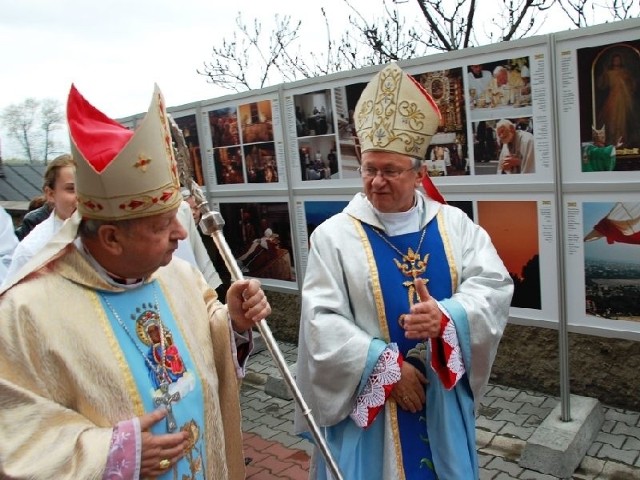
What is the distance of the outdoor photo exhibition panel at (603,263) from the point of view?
11.3 ft

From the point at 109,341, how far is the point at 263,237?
153 inches

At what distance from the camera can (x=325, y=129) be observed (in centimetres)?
477

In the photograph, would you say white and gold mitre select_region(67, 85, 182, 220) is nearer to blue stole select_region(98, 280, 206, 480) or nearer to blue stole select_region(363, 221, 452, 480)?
blue stole select_region(98, 280, 206, 480)

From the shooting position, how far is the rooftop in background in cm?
1252

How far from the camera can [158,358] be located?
1873 millimetres

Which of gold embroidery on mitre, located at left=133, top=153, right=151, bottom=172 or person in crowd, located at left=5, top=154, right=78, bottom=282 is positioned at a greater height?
gold embroidery on mitre, located at left=133, top=153, right=151, bottom=172

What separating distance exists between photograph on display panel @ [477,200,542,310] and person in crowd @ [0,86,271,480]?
2428mm

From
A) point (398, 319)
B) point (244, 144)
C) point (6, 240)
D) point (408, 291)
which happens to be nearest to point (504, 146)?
point (408, 291)

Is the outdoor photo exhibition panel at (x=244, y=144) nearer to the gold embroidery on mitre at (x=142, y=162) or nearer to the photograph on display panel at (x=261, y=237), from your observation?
the photograph on display panel at (x=261, y=237)

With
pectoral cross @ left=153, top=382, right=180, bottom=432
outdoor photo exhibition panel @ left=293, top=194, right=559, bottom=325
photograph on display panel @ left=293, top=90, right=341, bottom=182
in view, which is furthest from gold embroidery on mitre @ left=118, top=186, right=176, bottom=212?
photograph on display panel @ left=293, top=90, right=341, bottom=182

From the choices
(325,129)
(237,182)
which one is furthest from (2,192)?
(325,129)

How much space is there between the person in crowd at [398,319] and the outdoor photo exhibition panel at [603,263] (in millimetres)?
1016

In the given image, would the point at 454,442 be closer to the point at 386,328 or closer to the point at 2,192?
the point at 386,328

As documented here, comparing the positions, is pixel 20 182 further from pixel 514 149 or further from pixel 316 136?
pixel 514 149
